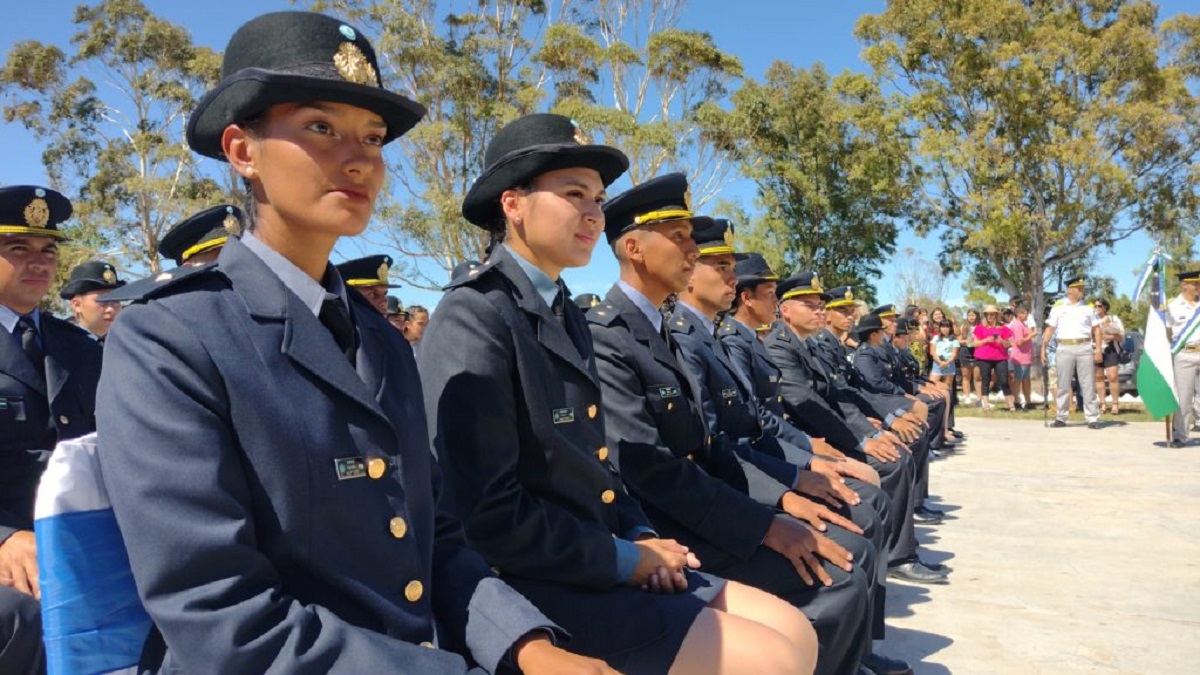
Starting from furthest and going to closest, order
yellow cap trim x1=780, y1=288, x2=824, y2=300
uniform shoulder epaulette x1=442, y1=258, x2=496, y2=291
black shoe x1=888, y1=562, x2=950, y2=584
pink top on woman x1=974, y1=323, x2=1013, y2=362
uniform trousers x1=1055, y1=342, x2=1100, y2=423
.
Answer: pink top on woman x1=974, y1=323, x2=1013, y2=362, uniform trousers x1=1055, y1=342, x2=1100, y2=423, yellow cap trim x1=780, y1=288, x2=824, y2=300, black shoe x1=888, y1=562, x2=950, y2=584, uniform shoulder epaulette x1=442, y1=258, x2=496, y2=291

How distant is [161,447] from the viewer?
116cm

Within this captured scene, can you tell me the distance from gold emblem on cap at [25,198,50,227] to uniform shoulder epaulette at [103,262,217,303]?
2.30 metres

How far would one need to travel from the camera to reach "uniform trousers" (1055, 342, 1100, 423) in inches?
451

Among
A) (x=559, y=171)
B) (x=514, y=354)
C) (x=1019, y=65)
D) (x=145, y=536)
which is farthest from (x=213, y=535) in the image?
(x=1019, y=65)

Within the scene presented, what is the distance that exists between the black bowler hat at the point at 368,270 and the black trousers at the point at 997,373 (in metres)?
12.1

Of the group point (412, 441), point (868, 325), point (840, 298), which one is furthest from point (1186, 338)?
point (412, 441)

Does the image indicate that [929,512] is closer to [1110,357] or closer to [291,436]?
[291,436]

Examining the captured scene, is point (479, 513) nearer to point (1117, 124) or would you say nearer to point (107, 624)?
point (107, 624)

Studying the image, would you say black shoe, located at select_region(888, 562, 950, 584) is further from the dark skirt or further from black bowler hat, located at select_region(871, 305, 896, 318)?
black bowler hat, located at select_region(871, 305, 896, 318)

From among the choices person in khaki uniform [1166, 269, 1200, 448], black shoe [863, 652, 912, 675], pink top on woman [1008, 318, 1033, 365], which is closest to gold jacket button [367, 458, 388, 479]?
black shoe [863, 652, 912, 675]

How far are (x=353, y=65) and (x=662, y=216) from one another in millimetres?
1746

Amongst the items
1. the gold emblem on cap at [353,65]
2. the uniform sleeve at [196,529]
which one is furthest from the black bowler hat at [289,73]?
the uniform sleeve at [196,529]

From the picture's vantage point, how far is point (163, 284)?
51.1 inches

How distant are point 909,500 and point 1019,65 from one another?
1985cm
